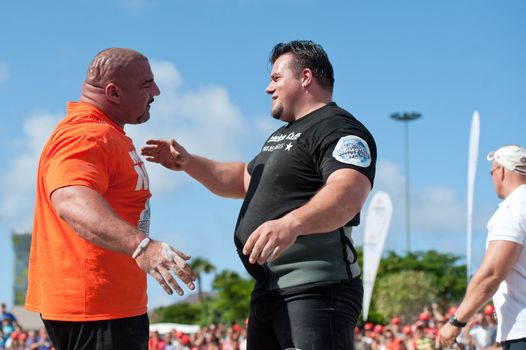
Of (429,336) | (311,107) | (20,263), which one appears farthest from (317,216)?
(20,263)

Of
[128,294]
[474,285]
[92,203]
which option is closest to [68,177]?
[92,203]

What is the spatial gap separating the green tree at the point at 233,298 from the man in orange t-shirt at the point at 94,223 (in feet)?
183

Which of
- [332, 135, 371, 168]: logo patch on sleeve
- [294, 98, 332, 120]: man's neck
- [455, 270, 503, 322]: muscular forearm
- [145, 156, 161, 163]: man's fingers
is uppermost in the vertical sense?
[294, 98, 332, 120]: man's neck

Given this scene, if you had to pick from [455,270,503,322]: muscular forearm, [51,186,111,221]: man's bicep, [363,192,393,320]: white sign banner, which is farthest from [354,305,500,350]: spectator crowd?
[51,186,111,221]: man's bicep

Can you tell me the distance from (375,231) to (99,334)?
17.8m

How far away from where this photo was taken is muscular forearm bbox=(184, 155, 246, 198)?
15.0ft

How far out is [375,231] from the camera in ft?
67.6

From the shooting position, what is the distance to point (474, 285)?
13.7 ft

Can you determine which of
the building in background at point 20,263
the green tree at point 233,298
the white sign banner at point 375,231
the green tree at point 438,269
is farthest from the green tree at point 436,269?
the building in background at point 20,263

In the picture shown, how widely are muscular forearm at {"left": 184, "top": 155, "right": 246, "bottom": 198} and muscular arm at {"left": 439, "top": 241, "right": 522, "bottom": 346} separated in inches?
57.7

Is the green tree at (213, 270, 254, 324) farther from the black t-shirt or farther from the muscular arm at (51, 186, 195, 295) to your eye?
the muscular arm at (51, 186, 195, 295)

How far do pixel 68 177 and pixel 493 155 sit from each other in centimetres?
257

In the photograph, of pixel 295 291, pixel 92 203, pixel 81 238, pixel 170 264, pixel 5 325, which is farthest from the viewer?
pixel 5 325

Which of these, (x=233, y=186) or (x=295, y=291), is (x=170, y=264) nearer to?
(x=295, y=291)
